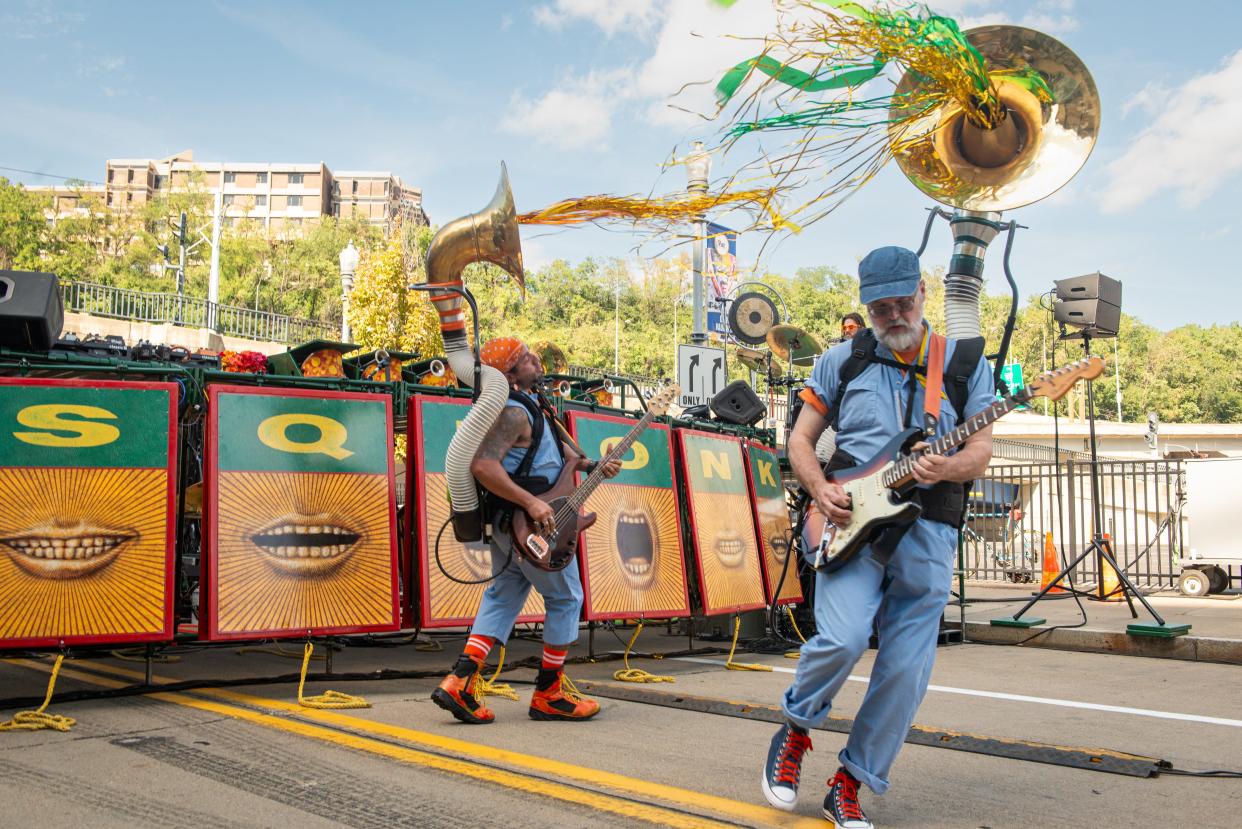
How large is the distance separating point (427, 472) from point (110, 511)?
202 cm

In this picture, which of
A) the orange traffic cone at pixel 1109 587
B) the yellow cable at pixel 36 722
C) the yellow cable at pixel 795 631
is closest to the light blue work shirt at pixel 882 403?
the yellow cable at pixel 36 722

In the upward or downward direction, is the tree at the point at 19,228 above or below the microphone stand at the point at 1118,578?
above

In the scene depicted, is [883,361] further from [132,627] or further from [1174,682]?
[1174,682]

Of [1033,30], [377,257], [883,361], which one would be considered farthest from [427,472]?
[377,257]

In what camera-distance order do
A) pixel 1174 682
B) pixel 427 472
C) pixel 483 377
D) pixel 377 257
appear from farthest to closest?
pixel 377 257
pixel 1174 682
pixel 427 472
pixel 483 377

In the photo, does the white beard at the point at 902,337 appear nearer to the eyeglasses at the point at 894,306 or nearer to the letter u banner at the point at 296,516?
the eyeglasses at the point at 894,306

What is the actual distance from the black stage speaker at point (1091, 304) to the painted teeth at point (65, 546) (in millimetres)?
8508

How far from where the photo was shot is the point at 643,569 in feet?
27.3

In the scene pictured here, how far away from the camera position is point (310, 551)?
22.0 feet

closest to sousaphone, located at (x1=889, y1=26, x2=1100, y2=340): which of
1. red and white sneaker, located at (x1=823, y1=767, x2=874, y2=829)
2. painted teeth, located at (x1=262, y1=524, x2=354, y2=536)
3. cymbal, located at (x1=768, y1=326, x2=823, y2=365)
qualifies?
red and white sneaker, located at (x1=823, y1=767, x2=874, y2=829)

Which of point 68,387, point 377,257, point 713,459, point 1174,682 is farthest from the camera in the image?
point 377,257

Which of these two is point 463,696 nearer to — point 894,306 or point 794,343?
point 894,306

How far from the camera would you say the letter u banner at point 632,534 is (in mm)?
7980

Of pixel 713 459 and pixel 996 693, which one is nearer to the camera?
pixel 996 693
